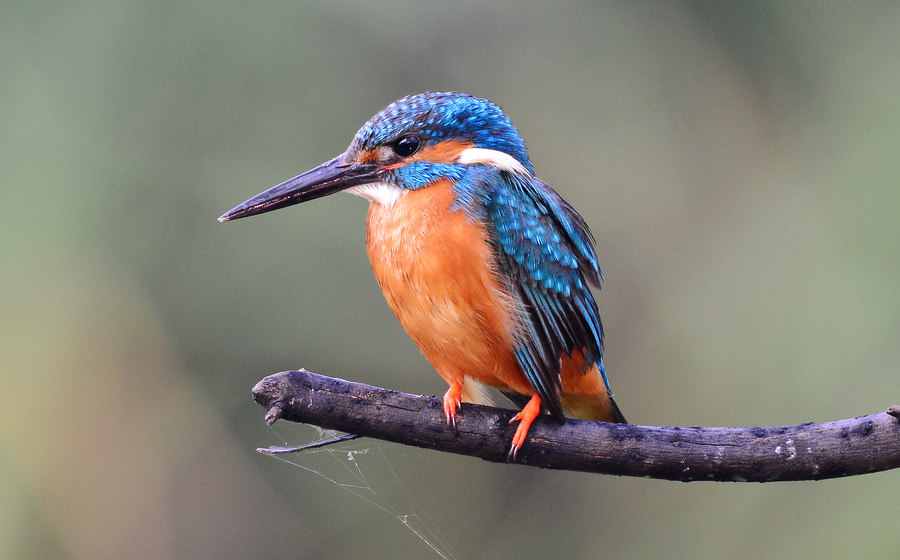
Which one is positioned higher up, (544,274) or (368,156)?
(368,156)

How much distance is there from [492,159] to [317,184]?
14.9 inches

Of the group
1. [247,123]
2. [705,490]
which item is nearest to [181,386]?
[247,123]

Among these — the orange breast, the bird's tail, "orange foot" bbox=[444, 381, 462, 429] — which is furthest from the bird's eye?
the bird's tail

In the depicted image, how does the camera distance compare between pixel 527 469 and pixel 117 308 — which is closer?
pixel 117 308

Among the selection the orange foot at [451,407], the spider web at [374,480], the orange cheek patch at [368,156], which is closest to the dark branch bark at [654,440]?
the orange foot at [451,407]

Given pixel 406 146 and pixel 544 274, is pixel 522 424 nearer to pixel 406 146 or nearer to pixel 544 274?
pixel 544 274

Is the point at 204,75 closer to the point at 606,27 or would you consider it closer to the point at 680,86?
the point at 606,27

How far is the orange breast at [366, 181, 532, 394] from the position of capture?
5.89 feet

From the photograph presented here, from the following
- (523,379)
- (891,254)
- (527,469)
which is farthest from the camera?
(527,469)

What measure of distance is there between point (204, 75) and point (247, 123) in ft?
0.82

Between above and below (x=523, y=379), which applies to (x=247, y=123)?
above

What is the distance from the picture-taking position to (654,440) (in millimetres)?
1749

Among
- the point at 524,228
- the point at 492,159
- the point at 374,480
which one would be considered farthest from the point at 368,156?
the point at 374,480

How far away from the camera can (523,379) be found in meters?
1.92
